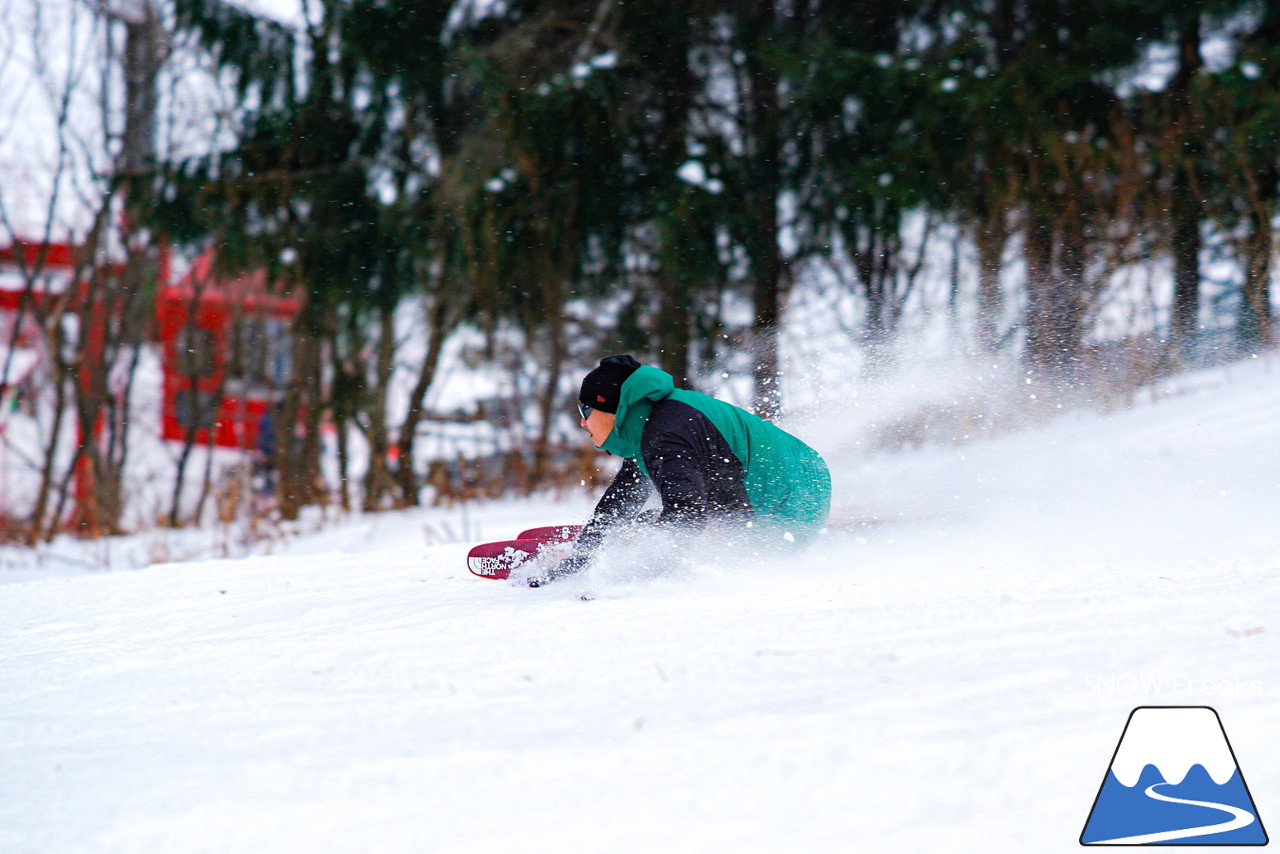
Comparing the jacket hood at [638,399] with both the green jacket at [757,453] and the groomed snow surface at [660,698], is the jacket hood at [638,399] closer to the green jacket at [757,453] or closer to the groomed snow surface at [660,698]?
the green jacket at [757,453]

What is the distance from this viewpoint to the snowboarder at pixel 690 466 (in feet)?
8.83

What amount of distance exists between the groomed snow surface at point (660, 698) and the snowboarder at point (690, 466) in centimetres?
15

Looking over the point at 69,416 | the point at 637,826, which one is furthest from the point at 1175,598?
the point at 69,416

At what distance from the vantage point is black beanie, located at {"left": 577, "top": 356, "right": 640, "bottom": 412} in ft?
9.33

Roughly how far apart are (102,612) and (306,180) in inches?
180

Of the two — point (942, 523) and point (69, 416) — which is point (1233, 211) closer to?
point (942, 523)

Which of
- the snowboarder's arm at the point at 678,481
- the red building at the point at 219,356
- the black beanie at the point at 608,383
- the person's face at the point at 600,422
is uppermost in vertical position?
the red building at the point at 219,356

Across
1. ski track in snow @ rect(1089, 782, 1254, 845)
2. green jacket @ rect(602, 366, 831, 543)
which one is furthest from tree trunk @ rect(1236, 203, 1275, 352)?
ski track in snow @ rect(1089, 782, 1254, 845)

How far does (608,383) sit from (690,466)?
394 millimetres

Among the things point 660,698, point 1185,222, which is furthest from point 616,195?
point 660,698

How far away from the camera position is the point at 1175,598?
7.16 feet

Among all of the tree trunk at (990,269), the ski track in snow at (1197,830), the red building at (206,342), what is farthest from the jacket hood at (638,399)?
the red building at (206,342)

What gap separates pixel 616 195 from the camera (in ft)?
21.9

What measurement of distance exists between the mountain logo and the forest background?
14.1 feet
